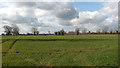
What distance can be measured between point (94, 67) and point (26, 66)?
8.20m

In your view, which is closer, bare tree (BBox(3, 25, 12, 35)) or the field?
the field

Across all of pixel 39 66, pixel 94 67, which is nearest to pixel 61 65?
pixel 39 66

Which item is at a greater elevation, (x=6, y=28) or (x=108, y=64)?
(x=6, y=28)

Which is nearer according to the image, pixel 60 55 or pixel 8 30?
pixel 60 55

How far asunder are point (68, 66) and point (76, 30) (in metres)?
129

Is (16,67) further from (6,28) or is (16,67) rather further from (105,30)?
(105,30)

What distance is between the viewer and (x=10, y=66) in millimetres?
12383

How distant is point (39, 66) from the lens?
1223 centimetres

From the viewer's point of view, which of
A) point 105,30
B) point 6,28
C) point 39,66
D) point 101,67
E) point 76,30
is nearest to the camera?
point 101,67

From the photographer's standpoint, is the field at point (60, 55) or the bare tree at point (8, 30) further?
the bare tree at point (8, 30)

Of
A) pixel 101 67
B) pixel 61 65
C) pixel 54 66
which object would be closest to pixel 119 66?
pixel 101 67

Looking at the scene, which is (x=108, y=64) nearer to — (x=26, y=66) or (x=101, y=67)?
(x=101, y=67)

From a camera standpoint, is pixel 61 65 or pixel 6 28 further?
pixel 6 28

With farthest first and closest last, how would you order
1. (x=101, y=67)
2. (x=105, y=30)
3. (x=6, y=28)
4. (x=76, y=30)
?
(x=76, y=30), (x=105, y=30), (x=6, y=28), (x=101, y=67)
